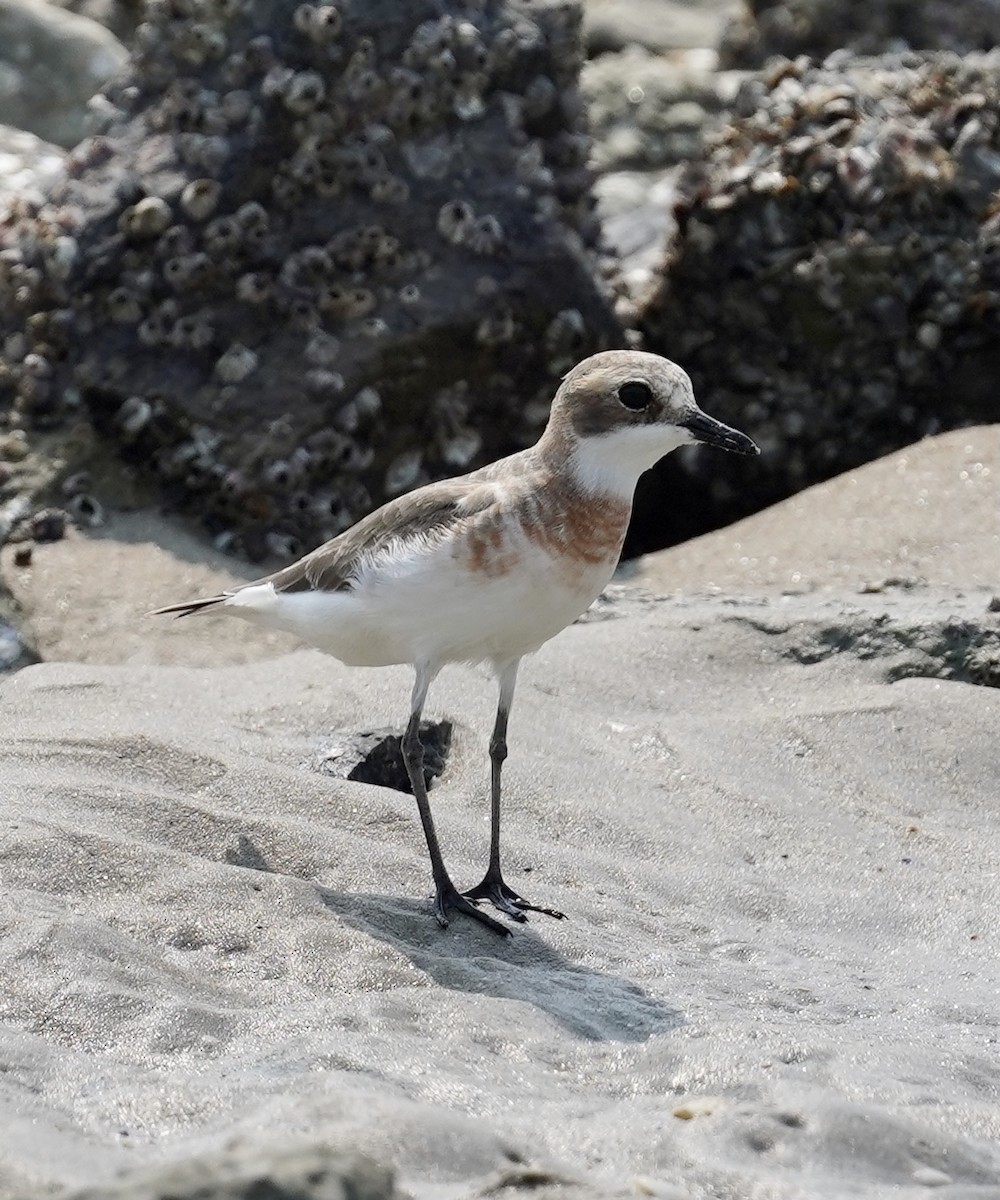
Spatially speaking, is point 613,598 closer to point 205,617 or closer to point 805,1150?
point 205,617

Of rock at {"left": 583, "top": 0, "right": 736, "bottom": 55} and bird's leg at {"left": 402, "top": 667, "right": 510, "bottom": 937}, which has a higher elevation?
bird's leg at {"left": 402, "top": 667, "right": 510, "bottom": 937}

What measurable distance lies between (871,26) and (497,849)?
14.1 metres

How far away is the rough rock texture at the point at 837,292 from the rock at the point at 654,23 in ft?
30.5

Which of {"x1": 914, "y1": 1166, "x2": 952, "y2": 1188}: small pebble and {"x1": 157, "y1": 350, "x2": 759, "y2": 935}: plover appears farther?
{"x1": 157, "y1": 350, "x2": 759, "y2": 935}: plover

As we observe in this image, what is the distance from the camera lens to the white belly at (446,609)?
495cm

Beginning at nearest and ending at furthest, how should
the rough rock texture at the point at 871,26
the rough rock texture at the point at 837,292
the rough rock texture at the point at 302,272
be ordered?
the rough rock texture at the point at 302,272 < the rough rock texture at the point at 837,292 < the rough rock texture at the point at 871,26

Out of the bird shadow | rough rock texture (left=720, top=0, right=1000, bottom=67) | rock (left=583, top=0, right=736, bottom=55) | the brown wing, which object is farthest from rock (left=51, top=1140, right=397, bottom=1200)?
rock (left=583, top=0, right=736, bottom=55)

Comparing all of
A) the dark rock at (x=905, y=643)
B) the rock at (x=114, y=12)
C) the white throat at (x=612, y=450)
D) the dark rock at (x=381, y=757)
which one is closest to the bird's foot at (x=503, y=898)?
the dark rock at (x=381, y=757)

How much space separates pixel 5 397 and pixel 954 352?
5.44 m

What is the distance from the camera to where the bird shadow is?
168 inches

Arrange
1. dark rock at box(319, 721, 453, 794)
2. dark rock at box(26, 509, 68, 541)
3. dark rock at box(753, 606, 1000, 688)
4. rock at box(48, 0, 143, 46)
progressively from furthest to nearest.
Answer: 1. rock at box(48, 0, 143, 46)
2. dark rock at box(26, 509, 68, 541)
3. dark rock at box(753, 606, 1000, 688)
4. dark rock at box(319, 721, 453, 794)

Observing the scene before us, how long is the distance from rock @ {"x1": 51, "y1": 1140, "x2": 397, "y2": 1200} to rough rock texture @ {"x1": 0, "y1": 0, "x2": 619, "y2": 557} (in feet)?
21.0

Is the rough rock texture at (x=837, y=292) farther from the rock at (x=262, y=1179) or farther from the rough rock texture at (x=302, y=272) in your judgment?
the rock at (x=262, y=1179)

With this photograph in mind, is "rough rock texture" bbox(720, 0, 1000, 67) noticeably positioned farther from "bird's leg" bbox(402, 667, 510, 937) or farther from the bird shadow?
the bird shadow
